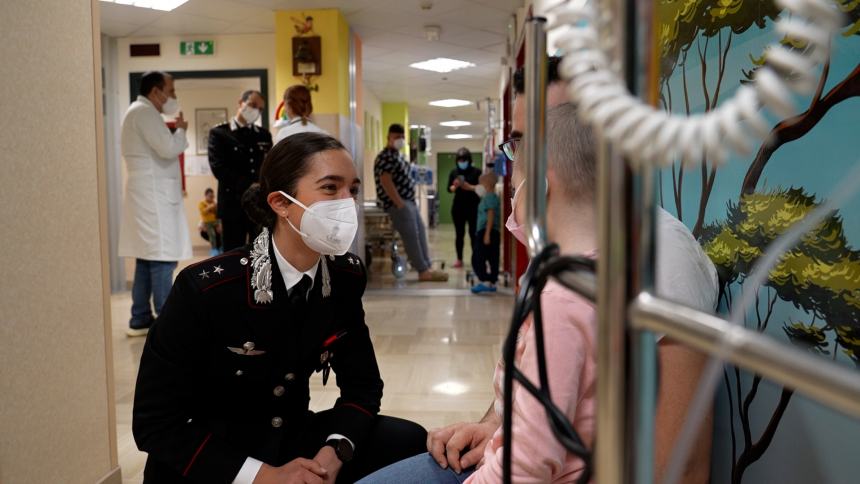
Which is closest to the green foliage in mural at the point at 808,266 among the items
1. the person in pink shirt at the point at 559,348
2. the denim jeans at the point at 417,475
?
the person in pink shirt at the point at 559,348

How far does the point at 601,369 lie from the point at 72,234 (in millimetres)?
1801

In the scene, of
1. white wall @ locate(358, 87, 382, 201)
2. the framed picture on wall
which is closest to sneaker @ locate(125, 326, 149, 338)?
the framed picture on wall

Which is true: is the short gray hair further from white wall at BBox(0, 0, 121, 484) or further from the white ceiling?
the white ceiling

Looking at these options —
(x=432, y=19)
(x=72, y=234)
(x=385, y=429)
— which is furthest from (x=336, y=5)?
(x=385, y=429)

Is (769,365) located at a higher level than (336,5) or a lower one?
lower

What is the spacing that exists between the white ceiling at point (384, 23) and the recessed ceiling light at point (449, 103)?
126 inches

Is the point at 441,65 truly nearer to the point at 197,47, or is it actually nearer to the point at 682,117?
the point at 197,47

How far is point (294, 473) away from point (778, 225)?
1.06 meters

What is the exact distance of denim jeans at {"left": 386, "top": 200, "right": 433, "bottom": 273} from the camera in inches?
241

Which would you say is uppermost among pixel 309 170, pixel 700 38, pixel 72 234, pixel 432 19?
pixel 432 19

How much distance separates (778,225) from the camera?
88cm

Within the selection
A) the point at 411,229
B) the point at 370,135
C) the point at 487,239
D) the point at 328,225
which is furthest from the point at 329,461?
the point at 370,135

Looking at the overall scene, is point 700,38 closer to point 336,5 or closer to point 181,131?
point 181,131

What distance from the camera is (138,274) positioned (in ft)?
13.2
